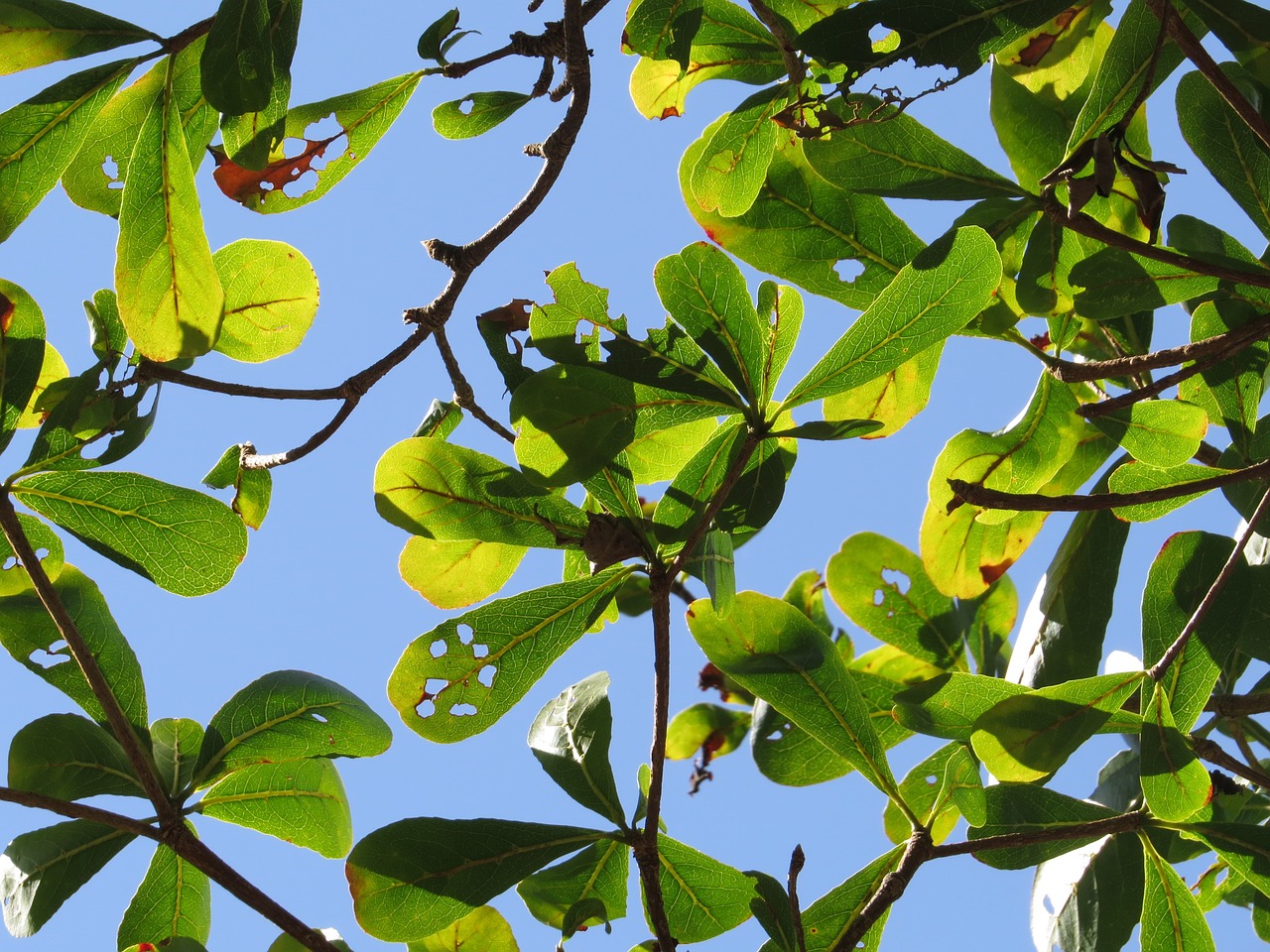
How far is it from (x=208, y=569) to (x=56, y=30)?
2.42 ft

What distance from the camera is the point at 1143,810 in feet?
4.71

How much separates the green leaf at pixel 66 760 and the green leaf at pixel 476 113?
1.01m

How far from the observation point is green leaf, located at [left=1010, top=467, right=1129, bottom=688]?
1709 millimetres

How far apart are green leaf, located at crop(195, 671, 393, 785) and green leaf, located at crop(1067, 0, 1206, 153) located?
125 centimetres

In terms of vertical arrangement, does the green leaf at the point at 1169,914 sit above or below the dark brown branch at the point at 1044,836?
below

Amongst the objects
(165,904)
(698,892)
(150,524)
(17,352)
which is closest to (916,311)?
(698,892)

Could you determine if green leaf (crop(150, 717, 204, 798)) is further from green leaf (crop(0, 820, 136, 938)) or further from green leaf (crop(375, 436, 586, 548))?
green leaf (crop(375, 436, 586, 548))

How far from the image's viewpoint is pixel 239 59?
128 cm

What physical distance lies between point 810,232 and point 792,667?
0.63 meters

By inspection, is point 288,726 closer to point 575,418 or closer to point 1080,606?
point 575,418

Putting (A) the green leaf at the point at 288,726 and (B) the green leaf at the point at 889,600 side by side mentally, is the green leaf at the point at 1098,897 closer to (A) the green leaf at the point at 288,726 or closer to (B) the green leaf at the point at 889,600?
(B) the green leaf at the point at 889,600

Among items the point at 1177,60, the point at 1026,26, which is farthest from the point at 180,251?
the point at 1177,60

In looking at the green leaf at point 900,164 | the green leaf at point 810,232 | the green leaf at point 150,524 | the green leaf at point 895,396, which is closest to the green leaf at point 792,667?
the green leaf at point 895,396

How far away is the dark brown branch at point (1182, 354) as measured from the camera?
1318mm
